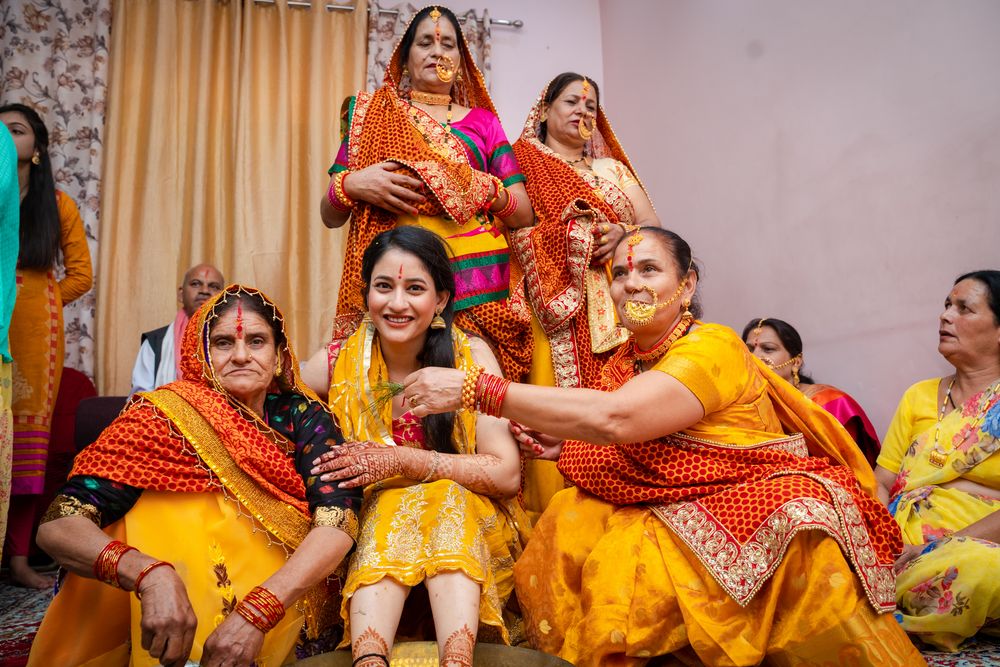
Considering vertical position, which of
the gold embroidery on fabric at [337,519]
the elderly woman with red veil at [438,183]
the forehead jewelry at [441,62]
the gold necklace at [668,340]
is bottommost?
the gold embroidery on fabric at [337,519]

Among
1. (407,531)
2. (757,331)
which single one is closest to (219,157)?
(757,331)

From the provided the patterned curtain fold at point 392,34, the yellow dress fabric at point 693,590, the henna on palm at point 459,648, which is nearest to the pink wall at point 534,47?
the patterned curtain fold at point 392,34

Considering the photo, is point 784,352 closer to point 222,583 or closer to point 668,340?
point 668,340

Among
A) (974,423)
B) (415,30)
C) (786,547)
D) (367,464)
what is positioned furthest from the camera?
(415,30)

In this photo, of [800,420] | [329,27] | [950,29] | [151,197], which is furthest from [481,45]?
[800,420]

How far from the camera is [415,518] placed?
205 cm

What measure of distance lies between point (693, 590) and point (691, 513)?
0.63ft

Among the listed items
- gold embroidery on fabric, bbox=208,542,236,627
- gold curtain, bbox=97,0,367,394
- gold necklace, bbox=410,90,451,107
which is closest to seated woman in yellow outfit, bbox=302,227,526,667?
gold embroidery on fabric, bbox=208,542,236,627

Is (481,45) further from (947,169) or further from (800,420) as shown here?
(800,420)

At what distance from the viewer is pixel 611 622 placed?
1.98m

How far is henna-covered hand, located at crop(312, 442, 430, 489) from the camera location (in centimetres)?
208

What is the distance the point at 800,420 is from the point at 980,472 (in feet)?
2.86

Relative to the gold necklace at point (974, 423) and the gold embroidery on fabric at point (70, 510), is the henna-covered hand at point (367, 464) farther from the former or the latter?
the gold necklace at point (974, 423)

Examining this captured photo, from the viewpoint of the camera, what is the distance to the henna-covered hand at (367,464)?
208cm
